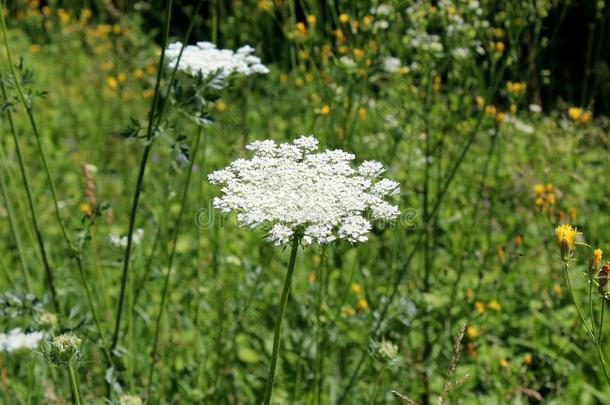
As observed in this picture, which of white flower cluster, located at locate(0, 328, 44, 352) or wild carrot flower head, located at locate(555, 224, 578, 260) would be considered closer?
wild carrot flower head, located at locate(555, 224, 578, 260)

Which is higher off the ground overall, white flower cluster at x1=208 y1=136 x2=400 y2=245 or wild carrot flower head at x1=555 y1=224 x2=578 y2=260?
white flower cluster at x1=208 y1=136 x2=400 y2=245

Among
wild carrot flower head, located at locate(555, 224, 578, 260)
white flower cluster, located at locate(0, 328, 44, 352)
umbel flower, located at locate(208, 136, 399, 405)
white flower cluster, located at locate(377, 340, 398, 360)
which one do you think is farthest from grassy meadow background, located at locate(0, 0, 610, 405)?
wild carrot flower head, located at locate(555, 224, 578, 260)

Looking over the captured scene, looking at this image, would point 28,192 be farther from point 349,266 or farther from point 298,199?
point 349,266

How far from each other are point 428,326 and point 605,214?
1.44 m

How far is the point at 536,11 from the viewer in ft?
9.09

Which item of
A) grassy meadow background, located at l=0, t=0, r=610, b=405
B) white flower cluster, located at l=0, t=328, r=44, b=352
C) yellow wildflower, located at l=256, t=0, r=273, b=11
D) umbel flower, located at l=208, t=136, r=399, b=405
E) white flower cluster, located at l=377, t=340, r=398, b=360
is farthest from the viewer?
yellow wildflower, located at l=256, t=0, r=273, b=11

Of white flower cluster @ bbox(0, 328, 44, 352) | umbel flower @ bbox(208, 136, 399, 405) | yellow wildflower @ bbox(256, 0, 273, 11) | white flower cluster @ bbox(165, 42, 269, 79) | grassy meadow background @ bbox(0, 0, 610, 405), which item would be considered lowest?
grassy meadow background @ bbox(0, 0, 610, 405)

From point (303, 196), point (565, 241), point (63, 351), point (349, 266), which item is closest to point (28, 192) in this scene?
point (63, 351)

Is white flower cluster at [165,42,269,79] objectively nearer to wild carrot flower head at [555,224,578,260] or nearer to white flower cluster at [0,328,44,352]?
white flower cluster at [0,328,44,352]

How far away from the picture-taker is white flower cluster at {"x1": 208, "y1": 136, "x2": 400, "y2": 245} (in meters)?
1.28

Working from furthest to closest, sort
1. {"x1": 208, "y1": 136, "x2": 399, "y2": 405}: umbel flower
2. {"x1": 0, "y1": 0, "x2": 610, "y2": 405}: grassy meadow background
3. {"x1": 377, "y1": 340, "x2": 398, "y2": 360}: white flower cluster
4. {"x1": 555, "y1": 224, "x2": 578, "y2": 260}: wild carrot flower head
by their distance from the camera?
1. {"x1": 0, "y1": 0, "x2": 610, "y2": 405}: grassy meadow background
2. {"x1": 377, "y1": 340, "x2": 398, "y2": 360}: white flower cluster
3. {"x1": 555, "y1": 224, "x2": 578, "y2": 260}: wild carrot flower head
4. {"x1": 208, "y1": 136, "x2": 399, "y2": 405}: umbel flower

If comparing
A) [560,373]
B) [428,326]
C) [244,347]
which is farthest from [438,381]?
[244,347]

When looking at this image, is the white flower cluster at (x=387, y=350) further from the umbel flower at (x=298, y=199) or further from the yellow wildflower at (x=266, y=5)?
the yellow wildflower at (x=266, y=5)

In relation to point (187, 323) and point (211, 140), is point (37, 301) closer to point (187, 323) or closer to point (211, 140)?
point (187, 323)
